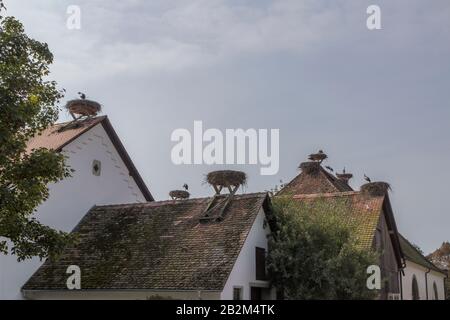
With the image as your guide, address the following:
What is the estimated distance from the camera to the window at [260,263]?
1828cm

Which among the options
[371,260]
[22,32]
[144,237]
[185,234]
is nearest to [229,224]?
[185,234]

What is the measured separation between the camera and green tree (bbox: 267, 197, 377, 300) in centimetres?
1802

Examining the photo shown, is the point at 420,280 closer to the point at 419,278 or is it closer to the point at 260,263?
the point at 419,278

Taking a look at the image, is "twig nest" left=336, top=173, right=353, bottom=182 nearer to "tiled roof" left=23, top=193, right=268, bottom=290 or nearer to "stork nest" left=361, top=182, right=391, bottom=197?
"stork nest" left=361, top=182, right=391, bottom=197

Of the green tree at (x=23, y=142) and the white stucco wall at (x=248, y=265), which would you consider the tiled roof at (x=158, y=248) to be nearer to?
the white stucco wall at (x=248, y=265)

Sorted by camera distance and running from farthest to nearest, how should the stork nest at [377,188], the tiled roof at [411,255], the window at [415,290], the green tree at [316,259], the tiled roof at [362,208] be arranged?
the tiled roof at [411,255] < the window at [415,290] < the stork nest at [377,188] < the tiled roof at [362,208] < the green tree at [316,259]

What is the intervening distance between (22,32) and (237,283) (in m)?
9.50

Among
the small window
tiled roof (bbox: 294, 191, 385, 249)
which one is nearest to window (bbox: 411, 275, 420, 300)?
tiled roof (bbox: 294, 191, 385, 249)

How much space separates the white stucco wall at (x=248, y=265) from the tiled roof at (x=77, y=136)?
8311 mm

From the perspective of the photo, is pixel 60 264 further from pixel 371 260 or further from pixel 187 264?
pixel 371 260

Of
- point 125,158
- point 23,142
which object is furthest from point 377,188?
point 23,142

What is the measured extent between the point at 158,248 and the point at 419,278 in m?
20.2

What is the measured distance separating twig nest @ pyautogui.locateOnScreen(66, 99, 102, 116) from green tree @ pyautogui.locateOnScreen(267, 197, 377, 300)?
10.1m

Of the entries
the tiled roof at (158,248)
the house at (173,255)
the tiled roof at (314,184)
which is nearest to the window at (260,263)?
the house at (173,255)
